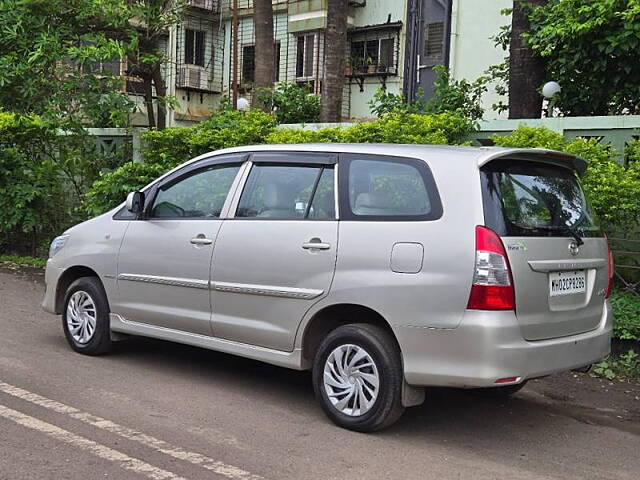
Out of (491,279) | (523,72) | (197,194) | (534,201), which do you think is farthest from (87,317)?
(523,72)

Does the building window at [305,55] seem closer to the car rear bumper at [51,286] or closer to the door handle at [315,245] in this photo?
the car rear bumper at [51,286]

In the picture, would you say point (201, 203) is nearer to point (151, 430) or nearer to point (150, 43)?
point (151, 430)

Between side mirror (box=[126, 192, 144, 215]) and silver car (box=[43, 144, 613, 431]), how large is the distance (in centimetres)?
16

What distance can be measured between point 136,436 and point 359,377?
1.41 meters

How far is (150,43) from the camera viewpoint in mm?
11984

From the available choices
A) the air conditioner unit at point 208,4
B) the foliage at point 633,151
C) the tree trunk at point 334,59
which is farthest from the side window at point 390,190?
the air conditioner unit at point 208,4

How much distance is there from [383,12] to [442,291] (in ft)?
68.3

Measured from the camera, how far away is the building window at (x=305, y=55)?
26.5 meters

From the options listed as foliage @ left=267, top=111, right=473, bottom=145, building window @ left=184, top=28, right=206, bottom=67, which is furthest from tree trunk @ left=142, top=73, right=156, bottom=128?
building window @ left=184, top=28, right=206, bottom=67

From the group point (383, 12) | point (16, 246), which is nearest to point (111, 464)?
point (16, 246)

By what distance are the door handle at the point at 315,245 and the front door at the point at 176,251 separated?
90cm

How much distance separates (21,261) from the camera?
12633 mm

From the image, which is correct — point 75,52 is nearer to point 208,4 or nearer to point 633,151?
point 633,151

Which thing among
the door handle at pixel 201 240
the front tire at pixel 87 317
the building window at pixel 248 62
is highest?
the building window at pixel 248 62
